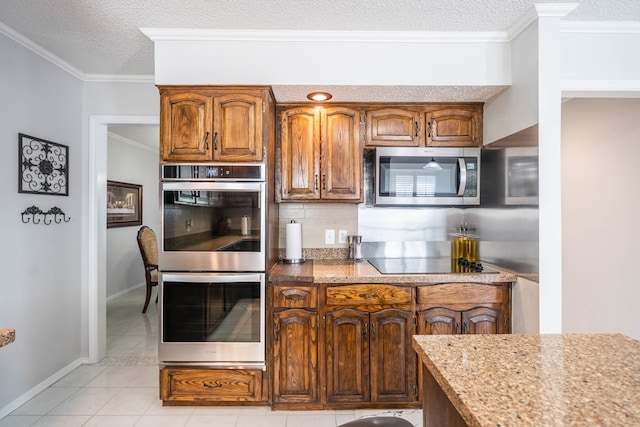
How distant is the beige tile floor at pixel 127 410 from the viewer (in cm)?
218

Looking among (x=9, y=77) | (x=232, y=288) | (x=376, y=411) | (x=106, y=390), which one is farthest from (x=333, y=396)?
(x=9, y=77)

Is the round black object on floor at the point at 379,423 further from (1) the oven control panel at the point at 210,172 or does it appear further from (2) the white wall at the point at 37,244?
(2) the white wall at the point at 37,244

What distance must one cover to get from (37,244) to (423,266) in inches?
114

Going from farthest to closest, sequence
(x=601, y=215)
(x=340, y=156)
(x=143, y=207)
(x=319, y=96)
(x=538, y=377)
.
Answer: (x=143, y=207), (x=601, y=215), (x=340, y=156), (x=319, y=96), (x=538, y=377)

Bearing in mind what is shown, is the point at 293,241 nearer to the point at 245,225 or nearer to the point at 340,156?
the point at 245,225

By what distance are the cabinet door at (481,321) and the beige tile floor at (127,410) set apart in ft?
2.19

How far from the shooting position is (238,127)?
2324mm

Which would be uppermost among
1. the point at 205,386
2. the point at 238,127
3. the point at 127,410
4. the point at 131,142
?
the point at 131,142

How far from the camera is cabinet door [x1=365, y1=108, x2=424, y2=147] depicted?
2674mm

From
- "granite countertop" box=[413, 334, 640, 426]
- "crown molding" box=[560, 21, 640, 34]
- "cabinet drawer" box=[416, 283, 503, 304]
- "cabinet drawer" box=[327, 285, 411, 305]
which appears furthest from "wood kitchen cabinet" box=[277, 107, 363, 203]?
"granite countertop" box=[413, 334, 640, 426]

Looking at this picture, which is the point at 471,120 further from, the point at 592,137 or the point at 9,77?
the point at 9,77

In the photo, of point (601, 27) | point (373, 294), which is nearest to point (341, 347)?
point (373, 294)

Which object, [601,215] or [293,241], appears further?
[601,215]

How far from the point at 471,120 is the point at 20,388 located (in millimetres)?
3850
